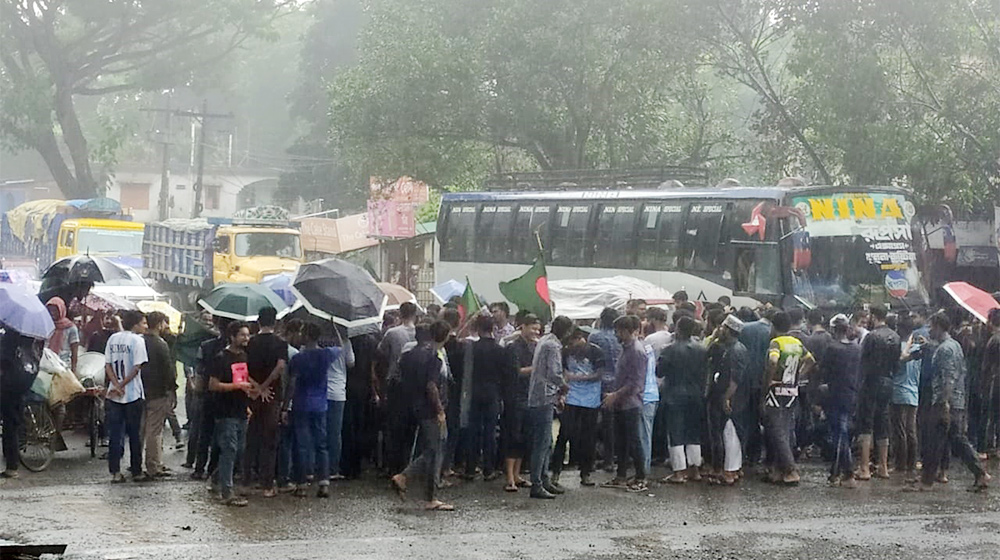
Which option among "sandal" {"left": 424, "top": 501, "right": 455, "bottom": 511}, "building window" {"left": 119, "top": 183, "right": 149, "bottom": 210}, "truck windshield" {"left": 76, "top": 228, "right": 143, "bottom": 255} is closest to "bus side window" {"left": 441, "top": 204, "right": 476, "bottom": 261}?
"truck windshield" {"left": 76, "top": 228, "right": 143, "bottom": 255}

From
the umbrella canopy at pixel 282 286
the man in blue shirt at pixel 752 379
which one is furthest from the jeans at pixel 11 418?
the man in blue shirt at pixel 752 379

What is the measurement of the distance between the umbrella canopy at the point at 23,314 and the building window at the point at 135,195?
5980cm

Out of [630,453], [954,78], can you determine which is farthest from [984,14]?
[630,453]

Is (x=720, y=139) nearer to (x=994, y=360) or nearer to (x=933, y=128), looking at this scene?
(x=933, y=128)

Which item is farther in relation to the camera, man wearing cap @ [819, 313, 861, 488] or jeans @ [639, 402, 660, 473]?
man wearing cap @ [819, 313, 861, 488]

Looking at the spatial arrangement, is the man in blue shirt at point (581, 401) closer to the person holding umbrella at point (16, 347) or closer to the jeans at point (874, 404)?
the jeans at point (874, 404)

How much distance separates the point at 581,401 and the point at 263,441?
10.4 feet

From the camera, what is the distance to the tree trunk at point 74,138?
149 ft

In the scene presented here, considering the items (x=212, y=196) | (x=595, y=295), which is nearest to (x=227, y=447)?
(x=595, y=295)

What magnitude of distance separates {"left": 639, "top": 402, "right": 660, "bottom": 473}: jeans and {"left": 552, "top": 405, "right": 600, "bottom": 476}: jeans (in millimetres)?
485

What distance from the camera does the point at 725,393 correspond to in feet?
45.2

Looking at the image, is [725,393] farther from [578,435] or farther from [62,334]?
[62,334]

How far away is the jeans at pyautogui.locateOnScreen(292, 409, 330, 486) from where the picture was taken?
495 inches

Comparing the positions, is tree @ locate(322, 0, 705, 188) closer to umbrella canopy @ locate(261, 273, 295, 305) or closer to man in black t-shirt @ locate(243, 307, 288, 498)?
umbrella canopy @ locate(261, 273, 295, 305)
